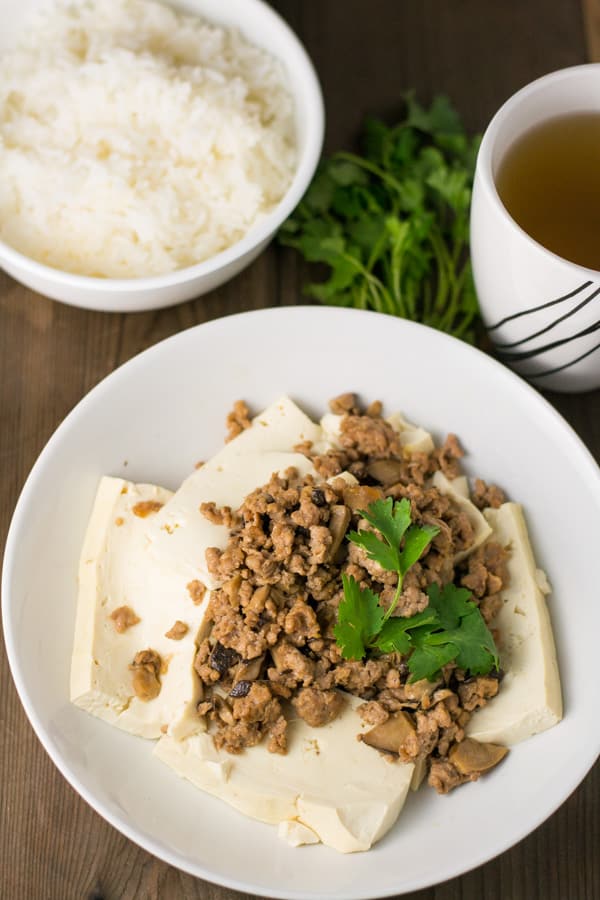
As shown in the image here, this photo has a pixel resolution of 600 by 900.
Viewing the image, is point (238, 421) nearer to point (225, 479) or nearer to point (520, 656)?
point (225, 479)

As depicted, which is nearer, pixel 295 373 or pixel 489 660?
pixel 489 660

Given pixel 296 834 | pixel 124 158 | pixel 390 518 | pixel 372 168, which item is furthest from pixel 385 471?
pixel 124 158

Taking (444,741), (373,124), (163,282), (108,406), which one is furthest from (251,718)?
→ (373,124)

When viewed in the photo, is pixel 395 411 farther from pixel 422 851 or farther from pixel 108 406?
pixel 422 851

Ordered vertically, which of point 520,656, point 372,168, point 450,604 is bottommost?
point 520,656

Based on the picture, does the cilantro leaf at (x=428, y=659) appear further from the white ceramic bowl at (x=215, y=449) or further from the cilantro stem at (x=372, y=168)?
the cilantro stem at (x=372, y=168)

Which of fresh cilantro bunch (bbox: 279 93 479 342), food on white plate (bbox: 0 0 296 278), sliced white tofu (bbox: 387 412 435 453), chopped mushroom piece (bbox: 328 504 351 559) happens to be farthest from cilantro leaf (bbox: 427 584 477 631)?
food on white plate (bbox: 0 0 296 278)
